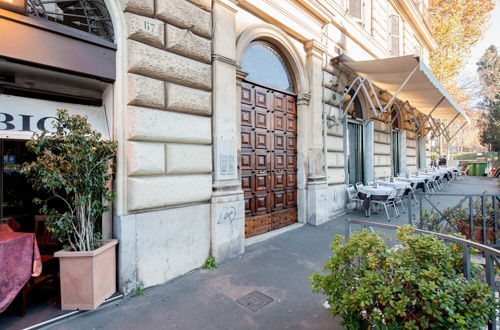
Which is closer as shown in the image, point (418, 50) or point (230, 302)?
point (230, 302)

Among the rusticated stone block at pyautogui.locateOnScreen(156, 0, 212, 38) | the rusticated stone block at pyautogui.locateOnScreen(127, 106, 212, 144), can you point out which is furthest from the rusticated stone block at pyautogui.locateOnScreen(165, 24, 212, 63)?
the rusticated stone block at pyautogui.locateOnScreen(127, 106, 212, 144)

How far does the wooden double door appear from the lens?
5590mm

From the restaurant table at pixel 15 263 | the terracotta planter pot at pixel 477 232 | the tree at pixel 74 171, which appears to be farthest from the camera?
the terracotta planter pot at pixel 477 232

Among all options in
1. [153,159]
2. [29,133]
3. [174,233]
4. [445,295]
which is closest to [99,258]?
[174,233]

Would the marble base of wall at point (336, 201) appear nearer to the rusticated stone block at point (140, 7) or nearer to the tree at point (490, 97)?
the rusticated stone block at point (140, 7)

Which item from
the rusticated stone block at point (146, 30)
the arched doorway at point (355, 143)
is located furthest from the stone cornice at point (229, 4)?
the arched doorway at point (355, 143)

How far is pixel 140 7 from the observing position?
3629mm

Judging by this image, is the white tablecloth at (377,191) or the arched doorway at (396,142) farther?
the arched doorway at (396,142)

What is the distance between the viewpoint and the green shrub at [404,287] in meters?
1.68

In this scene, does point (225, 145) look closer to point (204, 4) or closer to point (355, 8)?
point (204, 4)

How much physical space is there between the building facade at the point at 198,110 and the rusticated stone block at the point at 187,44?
17mm

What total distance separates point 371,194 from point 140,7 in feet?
23.5

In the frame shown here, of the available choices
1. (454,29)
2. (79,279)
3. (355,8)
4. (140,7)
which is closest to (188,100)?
(140,7)

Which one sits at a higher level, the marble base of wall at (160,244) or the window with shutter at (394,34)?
the window with shutter at (394,34)
